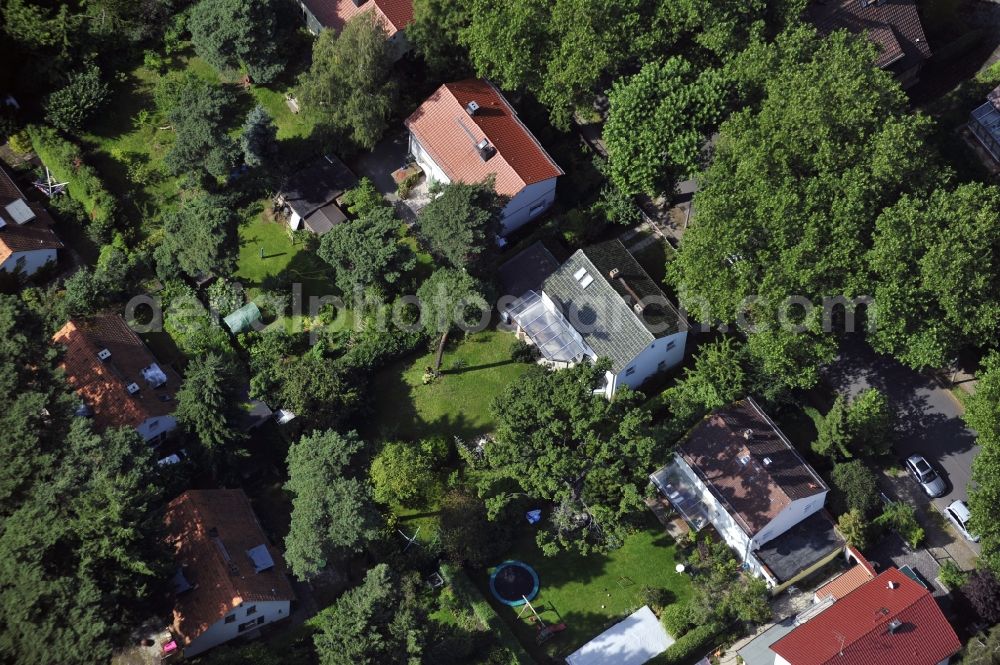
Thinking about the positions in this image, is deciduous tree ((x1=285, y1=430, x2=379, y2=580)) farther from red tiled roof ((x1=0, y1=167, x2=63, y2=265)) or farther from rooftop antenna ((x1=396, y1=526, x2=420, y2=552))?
red tiled roof ((x1=0, y1=167, x2=63, y2=265))

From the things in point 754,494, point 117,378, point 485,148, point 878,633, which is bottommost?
point 878,633

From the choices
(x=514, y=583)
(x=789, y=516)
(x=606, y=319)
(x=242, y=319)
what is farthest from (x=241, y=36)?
(x=789, y=516)

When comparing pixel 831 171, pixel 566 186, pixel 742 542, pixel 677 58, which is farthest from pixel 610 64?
pixel 742 542

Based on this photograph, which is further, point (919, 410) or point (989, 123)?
point (989, 123)

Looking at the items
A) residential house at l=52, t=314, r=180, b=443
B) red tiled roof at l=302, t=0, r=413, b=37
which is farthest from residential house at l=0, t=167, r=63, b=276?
red tiled roof at l=302, t=0, r=413, b=37

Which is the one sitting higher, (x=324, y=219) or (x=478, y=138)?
(x=324, y=219)

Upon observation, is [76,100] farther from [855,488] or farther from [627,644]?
[855,488]

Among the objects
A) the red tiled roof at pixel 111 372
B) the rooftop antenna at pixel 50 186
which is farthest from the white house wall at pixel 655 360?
the rooftop antenna at pixel 50 186
